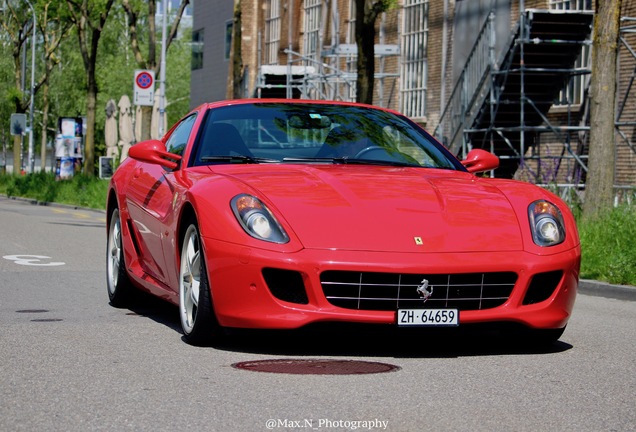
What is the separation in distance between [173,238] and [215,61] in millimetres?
51177

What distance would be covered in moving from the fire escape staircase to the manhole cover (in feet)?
61.5

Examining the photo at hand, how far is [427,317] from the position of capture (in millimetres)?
7043

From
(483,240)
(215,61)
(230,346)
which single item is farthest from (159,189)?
(215,61)

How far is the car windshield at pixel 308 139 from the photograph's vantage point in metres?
8.40

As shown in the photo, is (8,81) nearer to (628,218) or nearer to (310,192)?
(628,218)

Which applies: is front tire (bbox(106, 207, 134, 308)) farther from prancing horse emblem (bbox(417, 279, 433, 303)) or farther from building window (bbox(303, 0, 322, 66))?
building window (bbox(303, 0, 322, 66))

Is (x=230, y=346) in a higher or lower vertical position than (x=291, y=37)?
lower

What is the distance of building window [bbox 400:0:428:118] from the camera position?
35844mm

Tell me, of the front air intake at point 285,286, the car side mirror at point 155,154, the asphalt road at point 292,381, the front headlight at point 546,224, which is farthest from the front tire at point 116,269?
the front headlight at point 546,224

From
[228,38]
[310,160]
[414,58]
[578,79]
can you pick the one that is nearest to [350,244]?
[310,160]

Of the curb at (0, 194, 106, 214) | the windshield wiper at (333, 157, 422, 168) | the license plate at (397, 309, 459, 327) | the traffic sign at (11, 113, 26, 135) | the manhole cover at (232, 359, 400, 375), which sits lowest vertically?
the curb at (0, 194, 106, 214)

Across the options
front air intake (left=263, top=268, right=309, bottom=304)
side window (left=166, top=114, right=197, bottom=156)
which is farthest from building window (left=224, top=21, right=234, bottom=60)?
front air intake (left=263, top=268, right=309, bottom=304)

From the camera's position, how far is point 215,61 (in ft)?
192

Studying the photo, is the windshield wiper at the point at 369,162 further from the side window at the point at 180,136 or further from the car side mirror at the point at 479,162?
the side window at the point at 180,136
